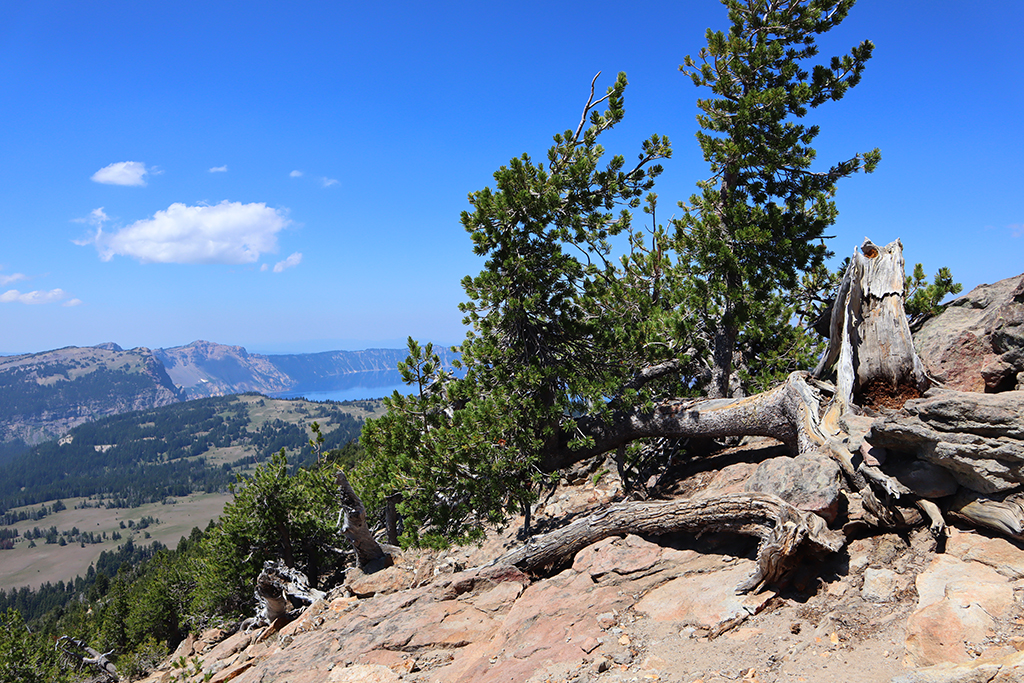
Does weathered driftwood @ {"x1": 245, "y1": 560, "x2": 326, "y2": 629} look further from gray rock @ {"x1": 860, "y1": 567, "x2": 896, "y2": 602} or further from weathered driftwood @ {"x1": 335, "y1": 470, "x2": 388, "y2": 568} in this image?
gray rock @ {"x1": 860, "y1": 567, "x2": 896, "y2": 602}

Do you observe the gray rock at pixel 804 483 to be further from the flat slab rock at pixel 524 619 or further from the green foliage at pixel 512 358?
the green foliage at pixel 512 358

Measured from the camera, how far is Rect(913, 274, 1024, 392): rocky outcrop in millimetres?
8711

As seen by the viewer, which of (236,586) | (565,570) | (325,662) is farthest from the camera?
(236,586)

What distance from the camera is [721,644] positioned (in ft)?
20.8

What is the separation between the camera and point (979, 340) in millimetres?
9516

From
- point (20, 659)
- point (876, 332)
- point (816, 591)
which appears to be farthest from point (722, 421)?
point (20, 659)

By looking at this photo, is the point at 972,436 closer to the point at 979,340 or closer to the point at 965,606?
the point at 965,606

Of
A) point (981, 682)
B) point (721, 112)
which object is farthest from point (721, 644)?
point (721, 112)

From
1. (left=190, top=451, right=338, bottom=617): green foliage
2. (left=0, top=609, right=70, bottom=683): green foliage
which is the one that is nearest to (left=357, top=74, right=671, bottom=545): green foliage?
(left=190, top=451, right=338, bottom=617): green foliage

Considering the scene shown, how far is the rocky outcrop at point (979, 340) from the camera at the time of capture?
8.71m

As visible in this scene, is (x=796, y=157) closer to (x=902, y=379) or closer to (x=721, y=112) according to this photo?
(x=721, y=112)

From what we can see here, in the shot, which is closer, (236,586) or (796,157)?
(796,157)

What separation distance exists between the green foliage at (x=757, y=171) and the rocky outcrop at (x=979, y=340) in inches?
118

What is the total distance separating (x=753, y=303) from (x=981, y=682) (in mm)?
9759
